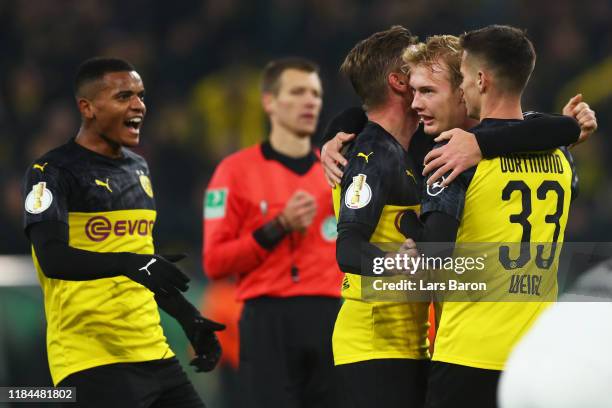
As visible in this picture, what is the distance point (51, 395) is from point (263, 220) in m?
1.83

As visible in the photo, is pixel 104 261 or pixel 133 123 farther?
pixel 133 123

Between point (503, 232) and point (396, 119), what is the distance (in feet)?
2.25

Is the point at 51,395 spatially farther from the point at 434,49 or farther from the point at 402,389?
the point at 434,49

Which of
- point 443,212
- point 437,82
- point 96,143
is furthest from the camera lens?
point 96,143

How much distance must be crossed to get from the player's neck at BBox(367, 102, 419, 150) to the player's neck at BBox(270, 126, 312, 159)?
2.14 m

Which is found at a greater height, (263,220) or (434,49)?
(434,49)

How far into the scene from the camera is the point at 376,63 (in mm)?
3744

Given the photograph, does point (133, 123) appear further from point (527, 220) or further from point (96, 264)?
point (527, 220)

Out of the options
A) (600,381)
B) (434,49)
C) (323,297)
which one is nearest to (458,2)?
(323,297)

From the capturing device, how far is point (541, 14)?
10.3 metres

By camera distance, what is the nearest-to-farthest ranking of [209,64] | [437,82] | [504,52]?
[504,52] < [437,82] < [209,64]

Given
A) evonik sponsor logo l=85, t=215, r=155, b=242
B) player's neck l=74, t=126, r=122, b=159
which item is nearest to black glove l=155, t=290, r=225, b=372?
evonik sponsor logo l=85, t=215, r=155, b=242

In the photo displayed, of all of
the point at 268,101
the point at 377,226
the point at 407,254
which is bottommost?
the point at 407,254

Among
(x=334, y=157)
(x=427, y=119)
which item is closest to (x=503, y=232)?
(x=427, y=119)
